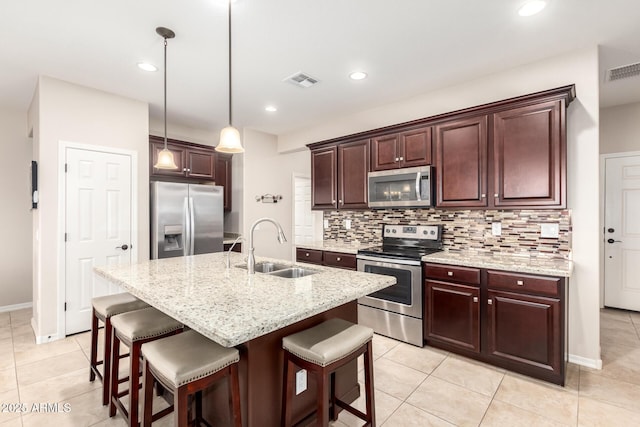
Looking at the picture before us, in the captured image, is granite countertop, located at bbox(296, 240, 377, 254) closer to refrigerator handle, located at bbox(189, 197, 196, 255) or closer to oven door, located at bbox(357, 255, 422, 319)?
oven door, located at bbox(357, 255, 422, 319)

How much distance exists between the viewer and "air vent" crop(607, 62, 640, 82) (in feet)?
9.55

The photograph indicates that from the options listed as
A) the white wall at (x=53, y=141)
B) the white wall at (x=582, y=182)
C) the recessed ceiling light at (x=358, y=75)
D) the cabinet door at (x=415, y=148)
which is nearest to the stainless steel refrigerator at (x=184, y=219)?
the white wall at (x=53, y=141)

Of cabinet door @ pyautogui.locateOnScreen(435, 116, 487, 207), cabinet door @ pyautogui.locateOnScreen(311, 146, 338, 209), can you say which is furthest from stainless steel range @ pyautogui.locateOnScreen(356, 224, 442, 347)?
cabinet door @ pyautogui.locateOnScreen(311, 146, 338, 209)

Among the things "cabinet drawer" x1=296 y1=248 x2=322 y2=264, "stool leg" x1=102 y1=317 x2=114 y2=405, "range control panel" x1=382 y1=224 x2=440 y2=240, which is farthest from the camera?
"cabinet drawer" x1=296 y1=248 x2=322 y2=264

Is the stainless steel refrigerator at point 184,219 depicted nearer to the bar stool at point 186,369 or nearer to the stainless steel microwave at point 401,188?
the stainless steel microwave at point 401,188

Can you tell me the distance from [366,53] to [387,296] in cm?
232

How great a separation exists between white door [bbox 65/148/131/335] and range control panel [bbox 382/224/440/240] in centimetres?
311

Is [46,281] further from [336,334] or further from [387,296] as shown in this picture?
[387,296]

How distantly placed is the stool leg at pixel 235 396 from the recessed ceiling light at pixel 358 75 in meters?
2.77

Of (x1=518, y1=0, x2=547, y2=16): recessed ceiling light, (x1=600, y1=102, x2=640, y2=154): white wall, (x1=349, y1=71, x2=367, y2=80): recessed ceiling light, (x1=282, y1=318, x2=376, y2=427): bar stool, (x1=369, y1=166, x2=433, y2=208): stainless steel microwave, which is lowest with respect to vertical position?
(x1=282, y1=318, x2=376, y2=427): bar stool

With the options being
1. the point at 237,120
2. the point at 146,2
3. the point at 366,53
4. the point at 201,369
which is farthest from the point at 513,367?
the point at 237,120

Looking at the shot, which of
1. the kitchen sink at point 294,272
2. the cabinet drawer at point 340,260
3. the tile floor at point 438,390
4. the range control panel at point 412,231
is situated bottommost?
the tile floor at point 438,390

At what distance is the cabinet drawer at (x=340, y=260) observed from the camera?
11.7ft

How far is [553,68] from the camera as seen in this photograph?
274 centimetres
